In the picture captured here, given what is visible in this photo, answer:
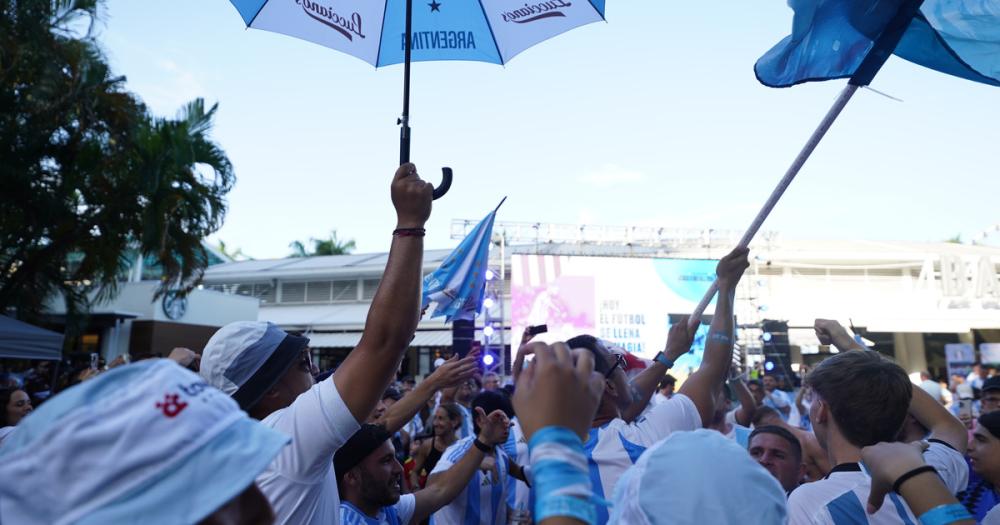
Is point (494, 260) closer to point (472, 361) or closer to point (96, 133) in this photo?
point (96, 133)

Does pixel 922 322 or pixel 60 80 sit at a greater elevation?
pixel 60 80

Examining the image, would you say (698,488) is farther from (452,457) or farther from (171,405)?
(452,457)

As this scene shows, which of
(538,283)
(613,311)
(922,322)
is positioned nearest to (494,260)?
(538,283)

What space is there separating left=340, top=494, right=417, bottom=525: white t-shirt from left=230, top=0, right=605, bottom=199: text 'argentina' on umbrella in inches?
94.5

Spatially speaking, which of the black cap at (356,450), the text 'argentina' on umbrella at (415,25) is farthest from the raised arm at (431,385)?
the text 'argentina' on umbrella at (415,25)

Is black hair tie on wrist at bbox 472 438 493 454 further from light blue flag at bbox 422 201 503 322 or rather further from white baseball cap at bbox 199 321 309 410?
light blue flag at bbox 422 201 503 322

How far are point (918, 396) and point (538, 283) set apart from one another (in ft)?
61.9

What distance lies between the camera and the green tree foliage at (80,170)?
42.0 ft

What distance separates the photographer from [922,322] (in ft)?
86.1

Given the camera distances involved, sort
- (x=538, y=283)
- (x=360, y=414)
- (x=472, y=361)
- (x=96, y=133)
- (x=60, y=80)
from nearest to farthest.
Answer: (x=360, y=414)
(x=472, y=361)
(x=60, y=80)
(x=96, y=133)
(x=538, y=283)

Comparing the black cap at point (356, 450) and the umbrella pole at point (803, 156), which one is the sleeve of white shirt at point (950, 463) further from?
the black cap at point (356, 450)

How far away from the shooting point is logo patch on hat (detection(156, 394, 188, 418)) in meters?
1.05

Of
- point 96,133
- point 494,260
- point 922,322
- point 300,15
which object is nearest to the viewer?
point 300,15

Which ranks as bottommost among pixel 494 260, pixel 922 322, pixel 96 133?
pixel 922 322
